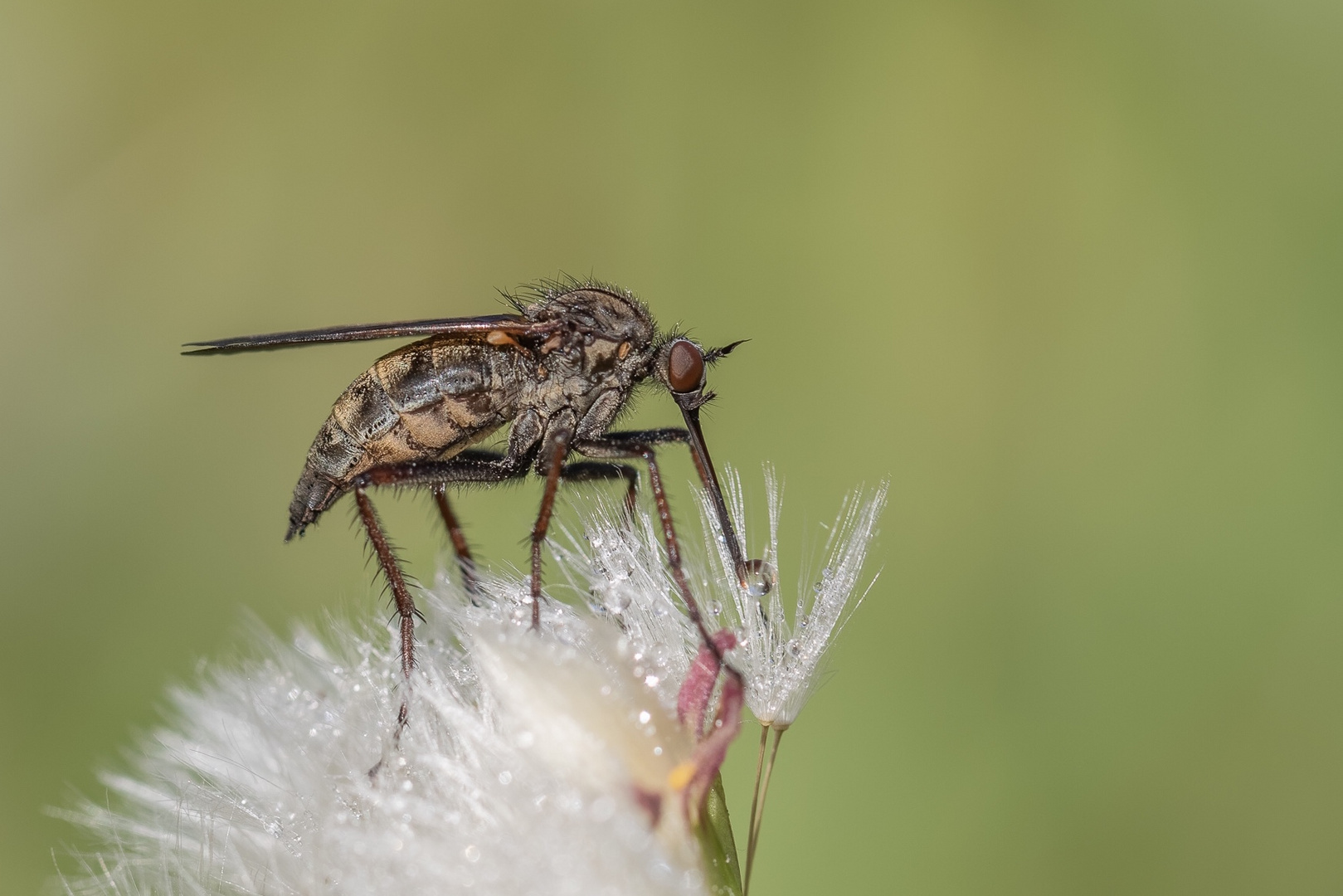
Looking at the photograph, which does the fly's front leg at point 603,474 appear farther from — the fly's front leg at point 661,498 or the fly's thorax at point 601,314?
the fly's thorax at point 601,314

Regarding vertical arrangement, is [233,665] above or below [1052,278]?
below

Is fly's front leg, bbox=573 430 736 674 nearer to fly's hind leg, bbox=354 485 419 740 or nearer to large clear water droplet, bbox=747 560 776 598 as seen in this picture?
large clear water droplet, bbox=747 560 776 598

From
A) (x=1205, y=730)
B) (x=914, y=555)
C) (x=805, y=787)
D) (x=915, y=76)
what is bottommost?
(x=805, y=787)

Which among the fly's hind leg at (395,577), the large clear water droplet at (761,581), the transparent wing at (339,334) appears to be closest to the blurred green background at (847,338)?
the fly's hind leg at (395,577)

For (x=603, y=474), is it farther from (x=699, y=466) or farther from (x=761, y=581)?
(x=761, y=581)

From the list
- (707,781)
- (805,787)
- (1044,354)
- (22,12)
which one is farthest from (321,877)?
(22,12)

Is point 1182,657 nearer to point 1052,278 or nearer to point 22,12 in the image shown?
point 1052,278
